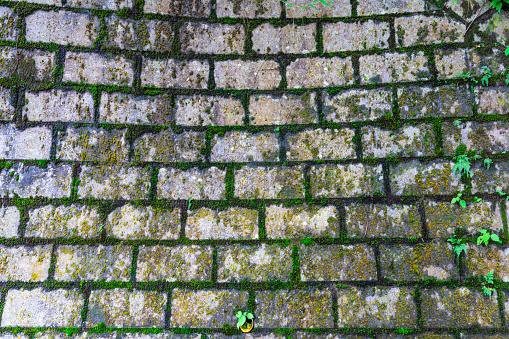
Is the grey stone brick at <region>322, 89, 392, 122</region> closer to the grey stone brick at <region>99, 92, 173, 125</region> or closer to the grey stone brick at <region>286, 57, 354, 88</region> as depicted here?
the grey stone brick at <region>286, 57, 354, 88</region>

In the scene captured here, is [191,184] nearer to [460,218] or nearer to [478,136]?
[460,218]

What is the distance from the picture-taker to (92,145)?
2.10 meters

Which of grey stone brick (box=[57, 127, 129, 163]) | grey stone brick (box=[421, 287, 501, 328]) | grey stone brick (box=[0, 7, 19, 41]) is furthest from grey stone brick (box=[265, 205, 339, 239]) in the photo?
grey stone brick (box=[0, 7, 19, 41])

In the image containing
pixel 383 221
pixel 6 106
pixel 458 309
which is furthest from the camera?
pixel 6 106

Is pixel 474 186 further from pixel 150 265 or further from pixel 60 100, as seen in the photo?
pixel 60 100

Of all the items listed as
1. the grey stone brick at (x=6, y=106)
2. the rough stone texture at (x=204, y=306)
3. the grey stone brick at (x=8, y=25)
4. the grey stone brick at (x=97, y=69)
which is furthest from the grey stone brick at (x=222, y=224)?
the grey stone brick at (x=8, y=25)

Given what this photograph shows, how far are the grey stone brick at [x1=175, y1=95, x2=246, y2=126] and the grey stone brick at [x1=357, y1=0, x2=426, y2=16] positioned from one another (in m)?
1.10

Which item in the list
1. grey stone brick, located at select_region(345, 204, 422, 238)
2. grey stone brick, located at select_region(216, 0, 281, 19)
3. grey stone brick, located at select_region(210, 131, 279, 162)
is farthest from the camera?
grey stone brick, located at select_region(216, 0, 281, 19)

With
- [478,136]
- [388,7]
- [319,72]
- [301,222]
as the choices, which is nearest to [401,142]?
[478,136]

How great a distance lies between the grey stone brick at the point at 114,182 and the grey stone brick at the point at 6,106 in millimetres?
621

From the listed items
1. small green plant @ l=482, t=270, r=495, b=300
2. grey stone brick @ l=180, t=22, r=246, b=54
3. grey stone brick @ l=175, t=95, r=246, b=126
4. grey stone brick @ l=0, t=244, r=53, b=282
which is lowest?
small green plant @ l=482, t=270, r=495, b=300

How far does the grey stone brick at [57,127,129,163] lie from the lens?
6.86ft

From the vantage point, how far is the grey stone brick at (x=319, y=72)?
216 cm

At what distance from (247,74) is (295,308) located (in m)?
1.58
